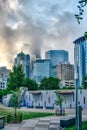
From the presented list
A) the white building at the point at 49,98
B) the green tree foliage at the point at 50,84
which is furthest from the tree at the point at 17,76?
the green tree foliage at the point at 50,84

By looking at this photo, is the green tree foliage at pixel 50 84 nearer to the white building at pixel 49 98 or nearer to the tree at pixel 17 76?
the tree at pixel 17 76

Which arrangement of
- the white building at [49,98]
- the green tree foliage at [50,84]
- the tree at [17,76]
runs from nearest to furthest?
the white building at [49,98]
the tree at [17,76]
the green tree foliage at [50,84]

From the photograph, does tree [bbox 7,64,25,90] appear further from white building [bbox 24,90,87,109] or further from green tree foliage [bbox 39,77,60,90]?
green tree foliage [bbox 39,77,60,90]

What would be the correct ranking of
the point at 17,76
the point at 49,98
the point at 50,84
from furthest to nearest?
the point at 50,84 → the point at 17,76 → the point at 49,98

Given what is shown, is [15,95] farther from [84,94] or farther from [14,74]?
[14,74]

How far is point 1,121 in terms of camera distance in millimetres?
25156

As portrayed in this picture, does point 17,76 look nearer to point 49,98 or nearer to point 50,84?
point 49,98

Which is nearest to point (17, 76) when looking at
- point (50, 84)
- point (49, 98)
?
point (49, 98)

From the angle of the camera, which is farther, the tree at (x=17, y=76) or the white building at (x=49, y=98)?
the tree at (x=17, y=76)

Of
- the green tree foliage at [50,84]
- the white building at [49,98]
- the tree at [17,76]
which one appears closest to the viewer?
the white building at [49,98]

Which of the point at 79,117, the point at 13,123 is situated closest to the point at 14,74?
the point at 13,123

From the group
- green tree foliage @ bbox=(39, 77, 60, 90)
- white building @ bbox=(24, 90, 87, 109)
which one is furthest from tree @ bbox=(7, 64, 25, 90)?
green tree foliage @ bbox=(39, 77, 60, 90)

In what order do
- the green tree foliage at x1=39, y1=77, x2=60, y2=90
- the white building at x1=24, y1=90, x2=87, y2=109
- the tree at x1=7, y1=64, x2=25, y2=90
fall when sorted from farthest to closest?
the green tree foliage at x1=39, y1=77, x2=60, y2=90 < the tree at x1=7, y1=64, x2=25, y2=90 < the white building at x1=24, y1=90, x2=87, y2=109

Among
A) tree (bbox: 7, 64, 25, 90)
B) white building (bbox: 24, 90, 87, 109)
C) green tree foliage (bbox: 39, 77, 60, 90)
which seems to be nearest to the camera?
white building (bbox: 24, 90, 87, 109)
